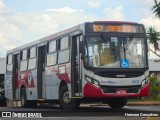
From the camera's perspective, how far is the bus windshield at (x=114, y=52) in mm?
18625

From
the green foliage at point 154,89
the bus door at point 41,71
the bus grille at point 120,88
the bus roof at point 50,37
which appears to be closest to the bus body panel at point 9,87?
the bus roof at point 50,37

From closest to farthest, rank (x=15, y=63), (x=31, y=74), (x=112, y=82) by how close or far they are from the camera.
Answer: (x=112, y=82) < (x=31, y=74) < (x=15, y=63)

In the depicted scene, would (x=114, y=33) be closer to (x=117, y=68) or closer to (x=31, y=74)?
(x=117, y=68)

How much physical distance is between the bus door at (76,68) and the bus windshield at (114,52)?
22.8 inches

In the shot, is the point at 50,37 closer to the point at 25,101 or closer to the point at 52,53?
the point at 52,53

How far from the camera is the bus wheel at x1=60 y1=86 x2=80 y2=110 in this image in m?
19.7

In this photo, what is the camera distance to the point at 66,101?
20.1 meters

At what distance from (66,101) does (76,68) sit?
152 centimetres

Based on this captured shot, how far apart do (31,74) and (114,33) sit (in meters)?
6.57

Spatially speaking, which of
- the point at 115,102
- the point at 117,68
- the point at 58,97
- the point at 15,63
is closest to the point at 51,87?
the point at 58,97

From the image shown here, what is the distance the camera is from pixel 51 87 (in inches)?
858

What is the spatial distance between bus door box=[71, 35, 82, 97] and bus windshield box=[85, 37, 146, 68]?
580 millimetres

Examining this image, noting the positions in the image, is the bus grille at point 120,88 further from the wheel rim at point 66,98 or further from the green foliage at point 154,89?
the green foliage at point 154,89

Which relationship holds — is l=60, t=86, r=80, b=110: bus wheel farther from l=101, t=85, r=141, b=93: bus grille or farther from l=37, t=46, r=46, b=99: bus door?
l=37, t=46, r=46, b=99: bus door
